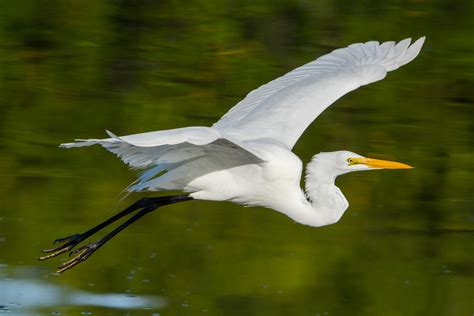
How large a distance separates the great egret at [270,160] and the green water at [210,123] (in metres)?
0.62

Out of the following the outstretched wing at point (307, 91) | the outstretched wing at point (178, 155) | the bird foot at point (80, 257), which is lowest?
the bird foot at point (80, 257)

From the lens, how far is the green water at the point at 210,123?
7.26 meters

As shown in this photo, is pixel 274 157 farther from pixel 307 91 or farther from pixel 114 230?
pixel 114 230

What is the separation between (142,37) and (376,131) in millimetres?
2092

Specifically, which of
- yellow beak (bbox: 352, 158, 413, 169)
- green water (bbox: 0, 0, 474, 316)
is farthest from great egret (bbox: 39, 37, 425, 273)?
green water (bbox: 0, 0, 474, 316)

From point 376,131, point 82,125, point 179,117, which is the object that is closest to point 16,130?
point 82,125

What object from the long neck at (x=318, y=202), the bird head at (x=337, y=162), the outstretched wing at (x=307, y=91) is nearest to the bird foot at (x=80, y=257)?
the outstretched wing at (x=307, y=91)

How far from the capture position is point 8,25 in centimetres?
990

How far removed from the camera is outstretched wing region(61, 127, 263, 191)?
17.7ft

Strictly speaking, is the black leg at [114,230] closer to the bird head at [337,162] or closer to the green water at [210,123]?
the green water at [210,123]

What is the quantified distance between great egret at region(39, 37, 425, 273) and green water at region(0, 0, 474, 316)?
2.04 feet

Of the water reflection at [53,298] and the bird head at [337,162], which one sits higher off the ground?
the bird head at [337,162]

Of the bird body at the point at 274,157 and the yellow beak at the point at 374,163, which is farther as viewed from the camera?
the yellow beak at the point at 374,163

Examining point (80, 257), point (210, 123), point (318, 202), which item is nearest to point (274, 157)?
point (318, 202)
